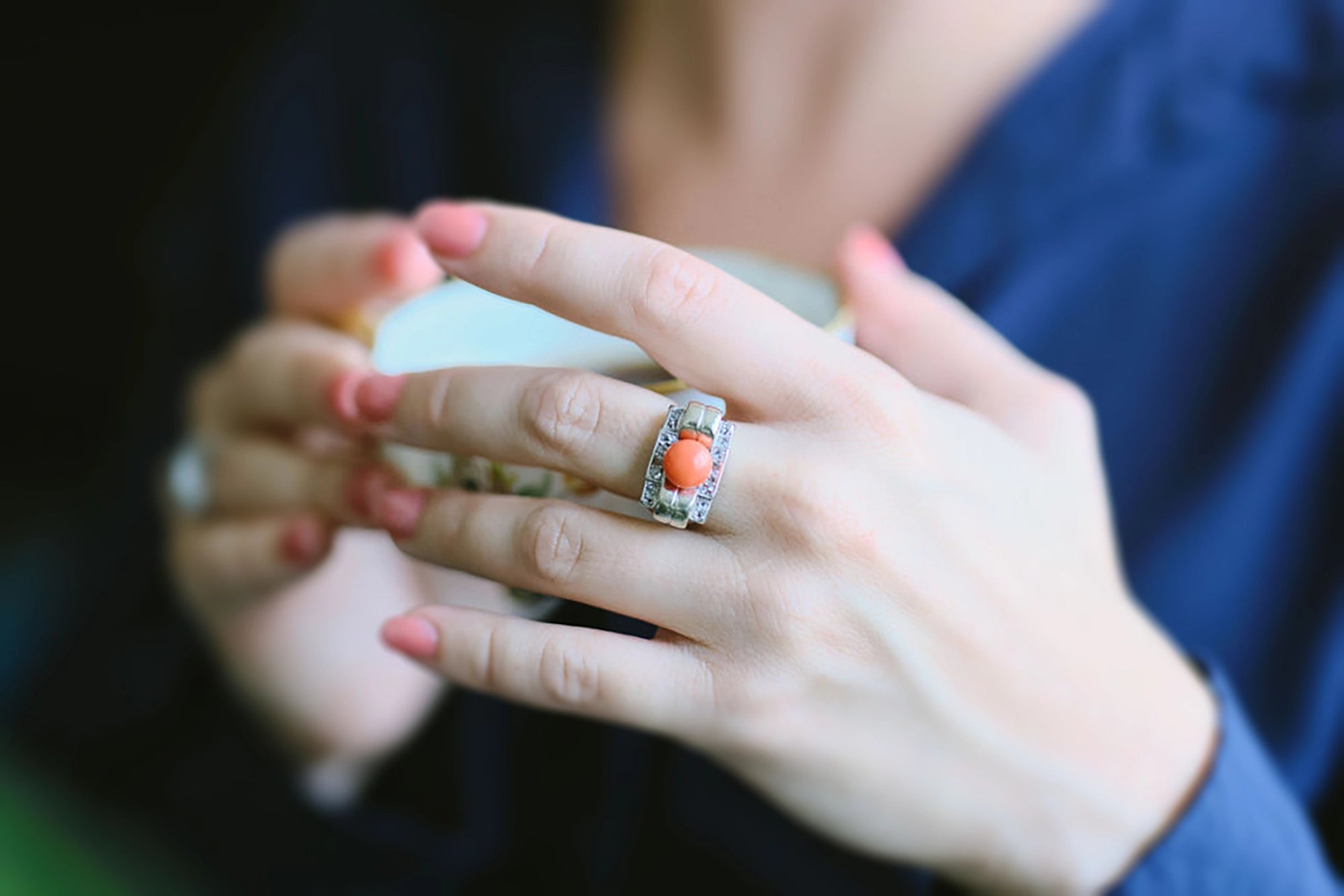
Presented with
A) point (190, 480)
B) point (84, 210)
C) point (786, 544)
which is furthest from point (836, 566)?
point (84, 210)

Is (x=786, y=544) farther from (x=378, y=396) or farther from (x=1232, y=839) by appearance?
(x=1232, y=839)

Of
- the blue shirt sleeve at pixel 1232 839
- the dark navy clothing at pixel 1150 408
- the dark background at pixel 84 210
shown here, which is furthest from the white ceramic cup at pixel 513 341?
the dark background at pixel 84 210

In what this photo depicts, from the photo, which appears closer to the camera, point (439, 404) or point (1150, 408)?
point (439, 404)

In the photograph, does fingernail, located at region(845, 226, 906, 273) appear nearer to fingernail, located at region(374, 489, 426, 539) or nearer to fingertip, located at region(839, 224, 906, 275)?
fingertip, located at region(839, 224, 906, 275)

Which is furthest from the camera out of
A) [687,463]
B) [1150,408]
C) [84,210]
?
[84,210]

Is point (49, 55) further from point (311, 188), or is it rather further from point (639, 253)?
point (639, 253)

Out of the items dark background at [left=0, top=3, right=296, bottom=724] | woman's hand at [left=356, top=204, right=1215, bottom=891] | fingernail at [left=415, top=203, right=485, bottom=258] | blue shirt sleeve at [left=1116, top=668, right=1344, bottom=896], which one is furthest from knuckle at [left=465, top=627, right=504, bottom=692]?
dark background at [left=0, top=3, right=296, bottom=724]
